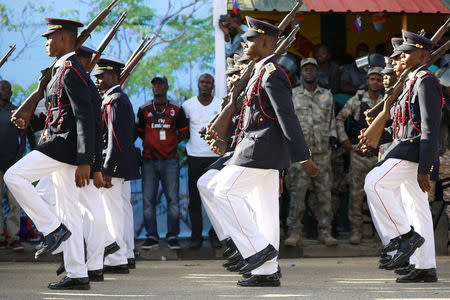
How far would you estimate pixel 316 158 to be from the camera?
10.6 metres

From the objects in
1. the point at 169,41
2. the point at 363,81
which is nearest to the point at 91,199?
the point at 169,41

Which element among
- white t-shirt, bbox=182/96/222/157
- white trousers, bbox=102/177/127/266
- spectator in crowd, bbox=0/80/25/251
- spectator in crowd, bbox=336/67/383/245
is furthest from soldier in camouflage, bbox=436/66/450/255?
spectator in crowd, bbox=0/80/25/251

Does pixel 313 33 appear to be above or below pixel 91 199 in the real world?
above

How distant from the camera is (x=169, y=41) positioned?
11133mm

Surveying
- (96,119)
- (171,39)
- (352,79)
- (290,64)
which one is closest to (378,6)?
(352,79)

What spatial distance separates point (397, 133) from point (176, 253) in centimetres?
394

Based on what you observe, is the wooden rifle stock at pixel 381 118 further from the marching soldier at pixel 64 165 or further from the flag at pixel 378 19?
the flag at pixel 378 19

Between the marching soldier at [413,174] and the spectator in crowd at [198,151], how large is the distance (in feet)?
11.5

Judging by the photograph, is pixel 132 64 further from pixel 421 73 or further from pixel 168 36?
pixel 421 73

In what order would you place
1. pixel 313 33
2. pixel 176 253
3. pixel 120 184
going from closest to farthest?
pixel 120 184
pixel 176 253
pixel 313 33

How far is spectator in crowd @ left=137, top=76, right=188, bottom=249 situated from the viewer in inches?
411

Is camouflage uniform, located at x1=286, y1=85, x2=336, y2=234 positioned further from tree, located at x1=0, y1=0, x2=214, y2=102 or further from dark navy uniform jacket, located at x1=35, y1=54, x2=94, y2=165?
dark navy uniform jacket, located at x1=35, y1=54, x2=94, y2=165

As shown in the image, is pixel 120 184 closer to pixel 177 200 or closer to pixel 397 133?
pixel 177 200

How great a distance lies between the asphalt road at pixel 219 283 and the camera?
6477 millimetres
